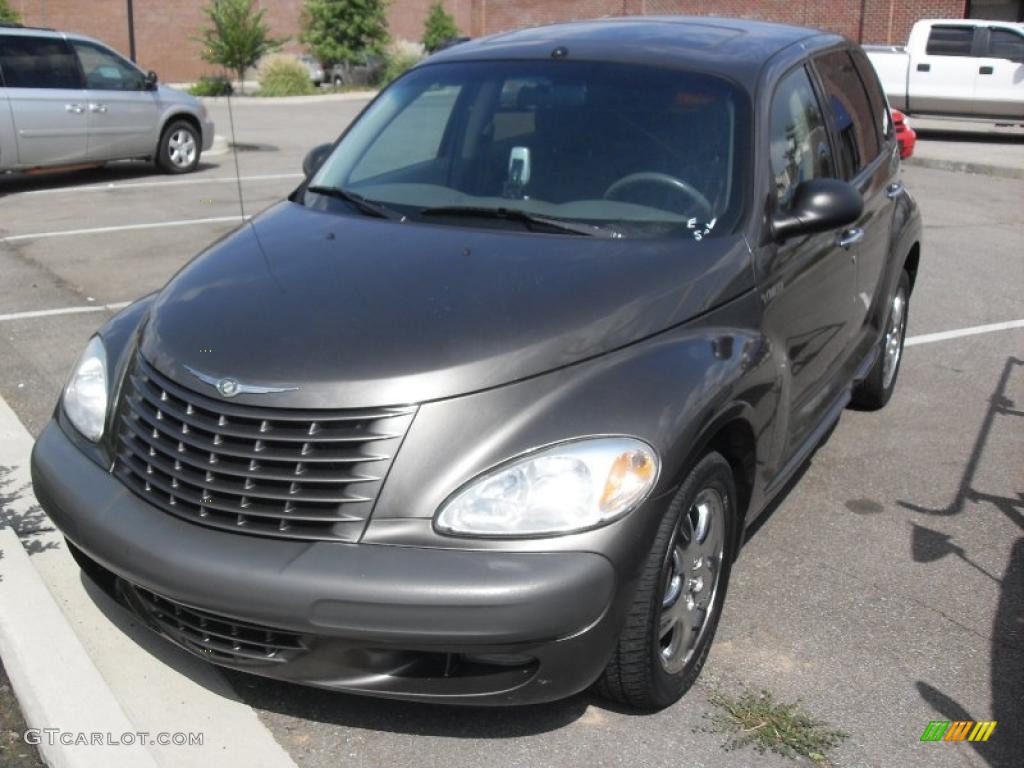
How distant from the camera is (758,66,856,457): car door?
414 centimetres

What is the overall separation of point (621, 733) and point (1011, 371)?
14.8 feet

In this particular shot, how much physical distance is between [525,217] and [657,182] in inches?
18.6

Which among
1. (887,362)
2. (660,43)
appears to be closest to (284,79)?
(887,362)

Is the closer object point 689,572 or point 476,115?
point 689,572

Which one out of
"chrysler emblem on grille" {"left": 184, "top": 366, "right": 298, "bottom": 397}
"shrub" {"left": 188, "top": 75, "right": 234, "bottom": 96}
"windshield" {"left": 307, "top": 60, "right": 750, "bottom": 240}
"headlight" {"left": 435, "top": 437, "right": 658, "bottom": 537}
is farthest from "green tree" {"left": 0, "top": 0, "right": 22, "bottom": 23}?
"headlight" {"left": 435, "top": 437, "right": 658, "bottom": 537}

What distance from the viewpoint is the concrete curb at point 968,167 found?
15898mm

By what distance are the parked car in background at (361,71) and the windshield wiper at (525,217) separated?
35.1 metres

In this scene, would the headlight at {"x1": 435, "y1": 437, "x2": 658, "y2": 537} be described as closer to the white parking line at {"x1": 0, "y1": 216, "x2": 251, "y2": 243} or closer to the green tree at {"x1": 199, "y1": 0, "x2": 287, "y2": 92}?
the white parking line at {"x1": 0, "y1": 216, "x2": 251, "y2": 243}

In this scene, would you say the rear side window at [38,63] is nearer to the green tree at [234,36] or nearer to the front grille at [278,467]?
the green tree at [234,36]

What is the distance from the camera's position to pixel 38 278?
8961 mm

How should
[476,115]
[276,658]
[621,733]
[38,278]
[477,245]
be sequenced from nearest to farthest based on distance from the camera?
1. [276,658]
2. [621,733]
3. [477,245]
4. [476,115]
5. [38,278]

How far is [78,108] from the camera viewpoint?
44.7 ft

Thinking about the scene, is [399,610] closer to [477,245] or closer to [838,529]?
[477,245]

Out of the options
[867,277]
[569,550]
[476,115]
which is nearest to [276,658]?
[569,550]
